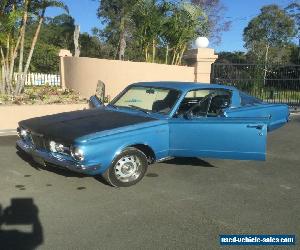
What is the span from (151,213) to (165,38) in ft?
34.9

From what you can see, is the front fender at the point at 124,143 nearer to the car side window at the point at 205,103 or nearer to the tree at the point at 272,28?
the car side window at the point at 205,103

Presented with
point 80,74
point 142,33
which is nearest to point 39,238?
point 80,74

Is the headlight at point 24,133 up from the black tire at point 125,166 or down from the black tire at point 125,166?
up

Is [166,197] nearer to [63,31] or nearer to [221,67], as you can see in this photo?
[221,67]

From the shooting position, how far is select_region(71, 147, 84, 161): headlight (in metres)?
4.92

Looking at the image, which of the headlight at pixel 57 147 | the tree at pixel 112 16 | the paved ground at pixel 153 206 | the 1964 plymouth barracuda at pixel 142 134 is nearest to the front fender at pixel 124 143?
the 1964 plymouth barracuda at pixel 142 134

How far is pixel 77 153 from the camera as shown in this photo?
4938mm

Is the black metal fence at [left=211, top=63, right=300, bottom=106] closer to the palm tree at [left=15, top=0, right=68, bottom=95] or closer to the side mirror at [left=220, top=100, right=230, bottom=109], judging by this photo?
the palm tree at [left=15, top=0, right=68, bottom=95]

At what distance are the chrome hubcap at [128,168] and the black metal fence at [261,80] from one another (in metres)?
8.64

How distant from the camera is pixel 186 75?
13.2 metres

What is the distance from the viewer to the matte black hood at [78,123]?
520 cm

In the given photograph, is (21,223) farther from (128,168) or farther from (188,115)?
(188,115)

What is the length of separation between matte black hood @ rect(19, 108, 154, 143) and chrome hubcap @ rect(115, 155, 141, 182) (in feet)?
1.71

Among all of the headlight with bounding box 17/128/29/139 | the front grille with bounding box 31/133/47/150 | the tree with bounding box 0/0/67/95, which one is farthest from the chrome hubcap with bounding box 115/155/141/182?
the tree with bounding box 0/0/67/95
